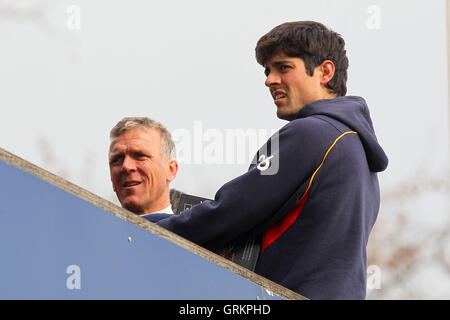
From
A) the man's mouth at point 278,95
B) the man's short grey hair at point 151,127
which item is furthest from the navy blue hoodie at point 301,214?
the man's short grey hair at point 151,127

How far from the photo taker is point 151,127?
7.23 feet

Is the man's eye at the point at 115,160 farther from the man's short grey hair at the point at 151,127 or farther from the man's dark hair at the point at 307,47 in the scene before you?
the man's dark hair at the point at 307,47

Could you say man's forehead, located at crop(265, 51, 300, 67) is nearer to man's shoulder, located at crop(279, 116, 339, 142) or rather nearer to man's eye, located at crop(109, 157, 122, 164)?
man's shoulder, located at crop(279, 116, 339, 142)

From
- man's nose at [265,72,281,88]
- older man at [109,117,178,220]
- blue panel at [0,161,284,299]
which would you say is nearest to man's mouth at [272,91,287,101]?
man's nose at [265,72,281,88]

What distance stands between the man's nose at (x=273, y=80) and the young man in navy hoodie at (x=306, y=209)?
88 mm

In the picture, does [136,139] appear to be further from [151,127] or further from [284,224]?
[284,224]

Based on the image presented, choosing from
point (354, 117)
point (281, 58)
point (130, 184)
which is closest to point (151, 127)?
point (130, 184)

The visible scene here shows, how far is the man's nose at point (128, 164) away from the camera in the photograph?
2.10 metres

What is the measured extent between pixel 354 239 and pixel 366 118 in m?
0.25

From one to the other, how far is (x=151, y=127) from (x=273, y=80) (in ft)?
2.48

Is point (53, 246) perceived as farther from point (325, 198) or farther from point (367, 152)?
point (367, 152)

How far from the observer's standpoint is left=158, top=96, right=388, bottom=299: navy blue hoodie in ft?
4.29
